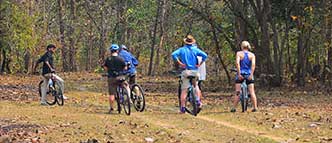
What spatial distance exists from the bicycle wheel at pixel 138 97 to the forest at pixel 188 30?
11.0 metres

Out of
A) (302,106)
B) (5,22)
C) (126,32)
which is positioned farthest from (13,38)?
(302,106)

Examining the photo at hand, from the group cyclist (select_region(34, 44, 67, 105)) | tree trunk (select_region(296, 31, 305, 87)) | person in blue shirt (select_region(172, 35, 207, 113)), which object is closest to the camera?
person in blue shirt (select_region(172, 35, 207, 113))

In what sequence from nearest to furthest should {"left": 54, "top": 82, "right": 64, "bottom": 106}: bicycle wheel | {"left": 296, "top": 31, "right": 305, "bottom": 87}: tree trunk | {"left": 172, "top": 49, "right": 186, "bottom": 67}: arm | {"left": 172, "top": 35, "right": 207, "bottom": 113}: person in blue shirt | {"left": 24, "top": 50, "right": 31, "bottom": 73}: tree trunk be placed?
{"left": 172, "top": 49, "right": 186, "bottom": 67}: arm < {"left": 172, "top": 35, "right": 207, "bottom": 113}: person in blue shirt < {"left": 54, "top": 82, "right": 64, "bottom": 106}: bicycle wheel < {"left": 296, "top": 31, "right": 305, "bottom": 87}: tree trunk < {"left": 24, "top": 50, "right": 31, "bottom": 73}: tree trunk

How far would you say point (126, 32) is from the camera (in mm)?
58469

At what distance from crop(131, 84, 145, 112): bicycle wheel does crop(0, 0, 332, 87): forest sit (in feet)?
36.2

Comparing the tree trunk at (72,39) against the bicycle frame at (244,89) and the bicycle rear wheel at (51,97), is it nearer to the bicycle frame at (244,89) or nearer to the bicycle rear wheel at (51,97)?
the bicycle rear wheel at (51,97)

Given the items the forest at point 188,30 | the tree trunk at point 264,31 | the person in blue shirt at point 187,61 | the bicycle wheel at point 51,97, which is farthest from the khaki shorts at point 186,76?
the tree trunk at point 264,31

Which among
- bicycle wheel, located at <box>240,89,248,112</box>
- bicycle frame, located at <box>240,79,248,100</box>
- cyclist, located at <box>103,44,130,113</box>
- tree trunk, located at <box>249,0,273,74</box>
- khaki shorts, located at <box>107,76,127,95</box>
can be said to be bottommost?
bicycle wheel, located at <box>240,89,248,112</box>

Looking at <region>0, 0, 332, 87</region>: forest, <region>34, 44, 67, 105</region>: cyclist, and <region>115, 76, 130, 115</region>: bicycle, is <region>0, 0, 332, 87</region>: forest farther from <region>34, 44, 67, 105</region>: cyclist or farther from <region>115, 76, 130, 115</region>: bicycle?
<region>115, 76, 130, 115</region>: bicycle

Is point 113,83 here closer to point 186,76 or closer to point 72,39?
point 186,76

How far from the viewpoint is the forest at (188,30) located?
28375 millimetres

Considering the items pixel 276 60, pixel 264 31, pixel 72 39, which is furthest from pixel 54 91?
pixel 72 39

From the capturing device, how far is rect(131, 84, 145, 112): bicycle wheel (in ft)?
55.6

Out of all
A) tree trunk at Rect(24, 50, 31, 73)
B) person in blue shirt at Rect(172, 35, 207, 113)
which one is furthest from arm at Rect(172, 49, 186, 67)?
tree trunk at Rect(24, 50, 31, 73)
